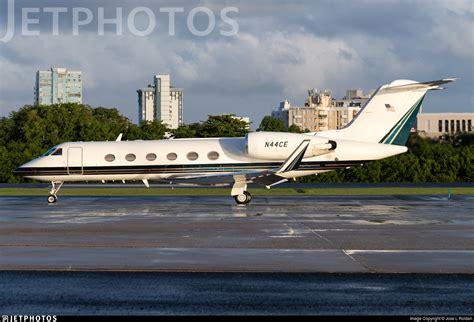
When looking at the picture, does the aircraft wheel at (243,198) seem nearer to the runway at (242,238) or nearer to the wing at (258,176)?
the wing at (258,176)

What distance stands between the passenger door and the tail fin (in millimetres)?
11015

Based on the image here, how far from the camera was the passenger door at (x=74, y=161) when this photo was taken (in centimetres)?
3297

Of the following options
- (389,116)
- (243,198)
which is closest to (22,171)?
(243,198)

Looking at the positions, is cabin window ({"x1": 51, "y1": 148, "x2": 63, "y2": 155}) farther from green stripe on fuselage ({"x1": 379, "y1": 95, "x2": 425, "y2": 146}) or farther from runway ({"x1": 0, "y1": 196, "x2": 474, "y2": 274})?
green stripe on fuselage ({"x1": 379, "y1": 95, "x2": 425, "y2": 146})

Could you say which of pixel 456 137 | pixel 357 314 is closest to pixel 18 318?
pixel 357 314

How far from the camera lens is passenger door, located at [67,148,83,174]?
33.0m

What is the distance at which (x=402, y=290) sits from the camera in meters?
9.95

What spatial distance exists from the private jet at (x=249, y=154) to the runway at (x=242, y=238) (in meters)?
2.92

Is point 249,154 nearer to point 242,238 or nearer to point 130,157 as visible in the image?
point 130,157

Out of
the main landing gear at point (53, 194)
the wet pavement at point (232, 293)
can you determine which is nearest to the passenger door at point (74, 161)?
the main landing gear at point (53, 194)

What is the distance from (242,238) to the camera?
659 inches

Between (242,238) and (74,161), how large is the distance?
58.5 ft

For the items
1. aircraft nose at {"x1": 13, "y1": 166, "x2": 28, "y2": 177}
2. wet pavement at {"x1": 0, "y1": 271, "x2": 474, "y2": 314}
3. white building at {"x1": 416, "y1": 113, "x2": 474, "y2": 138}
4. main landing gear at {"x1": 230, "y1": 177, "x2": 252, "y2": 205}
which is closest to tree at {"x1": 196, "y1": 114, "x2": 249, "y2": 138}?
aircraft nose at {"x1": 13, "y1": 166, "x2": 28, "y2": 177}

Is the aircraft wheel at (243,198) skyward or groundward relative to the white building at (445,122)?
groundward
